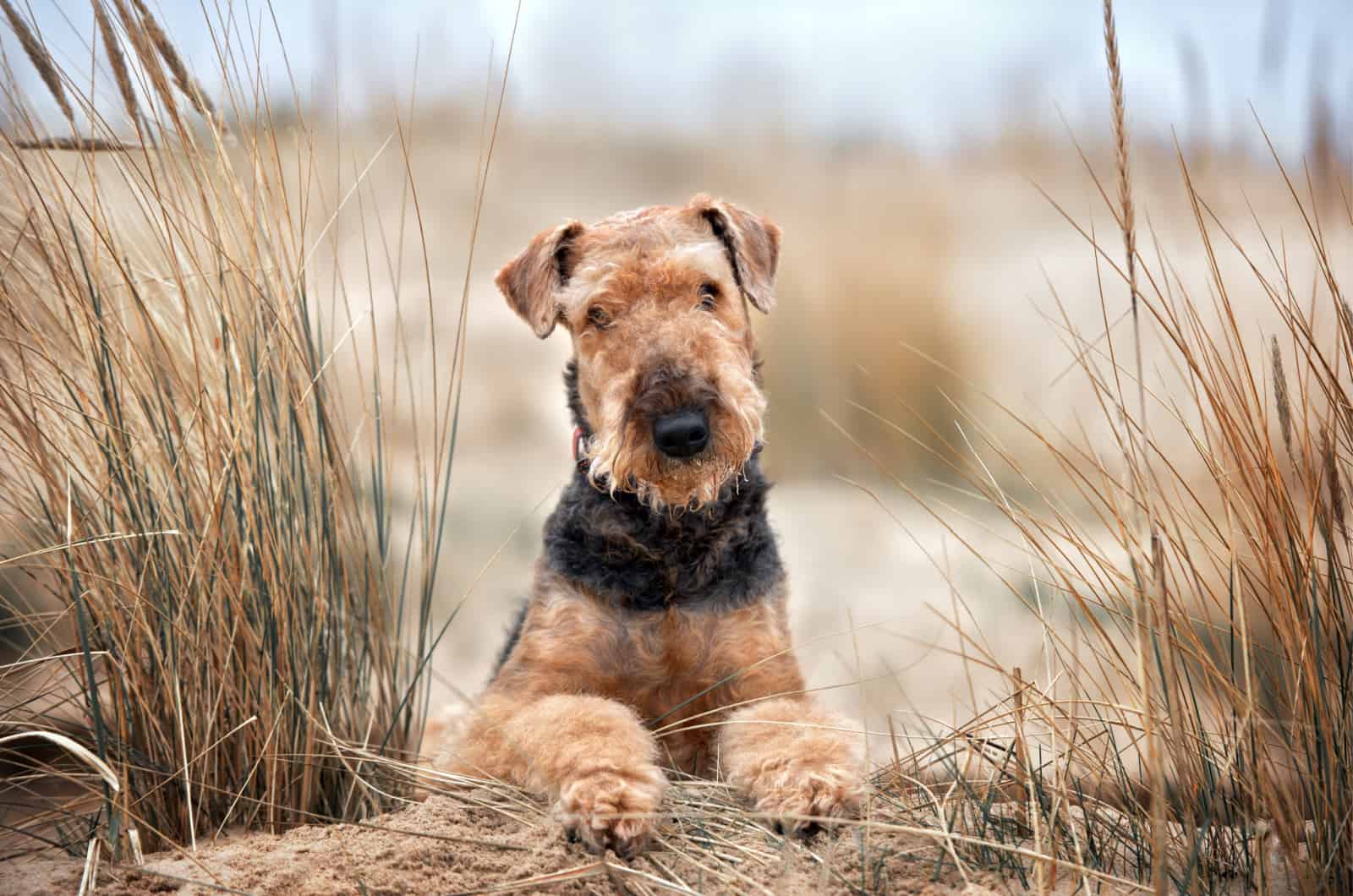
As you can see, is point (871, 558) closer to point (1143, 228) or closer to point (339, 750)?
point (1143, 228)

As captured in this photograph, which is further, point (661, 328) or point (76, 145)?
point (661, 328)

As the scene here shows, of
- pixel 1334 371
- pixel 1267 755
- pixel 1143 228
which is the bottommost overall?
pixel 1267 755

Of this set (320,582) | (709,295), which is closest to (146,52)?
(320,582)

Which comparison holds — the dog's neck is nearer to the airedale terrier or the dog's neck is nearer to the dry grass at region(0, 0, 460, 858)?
the airedale terrier

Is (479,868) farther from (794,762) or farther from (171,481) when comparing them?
(171,481)

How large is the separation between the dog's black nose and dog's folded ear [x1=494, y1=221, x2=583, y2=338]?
67 cm

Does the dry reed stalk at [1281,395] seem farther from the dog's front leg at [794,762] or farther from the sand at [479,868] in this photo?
the dog's front leg at [794,762]

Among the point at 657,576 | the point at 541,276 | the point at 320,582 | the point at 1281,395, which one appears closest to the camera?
the point at 1281,395

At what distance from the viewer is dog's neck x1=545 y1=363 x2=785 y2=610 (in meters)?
2.42

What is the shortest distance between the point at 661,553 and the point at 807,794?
722 millimetres

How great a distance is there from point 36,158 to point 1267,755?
2838 millimetres

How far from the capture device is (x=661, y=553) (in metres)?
2.44

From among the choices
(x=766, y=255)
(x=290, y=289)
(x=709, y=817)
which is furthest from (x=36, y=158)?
(x=709, y=817)

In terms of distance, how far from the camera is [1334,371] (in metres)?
1.85
